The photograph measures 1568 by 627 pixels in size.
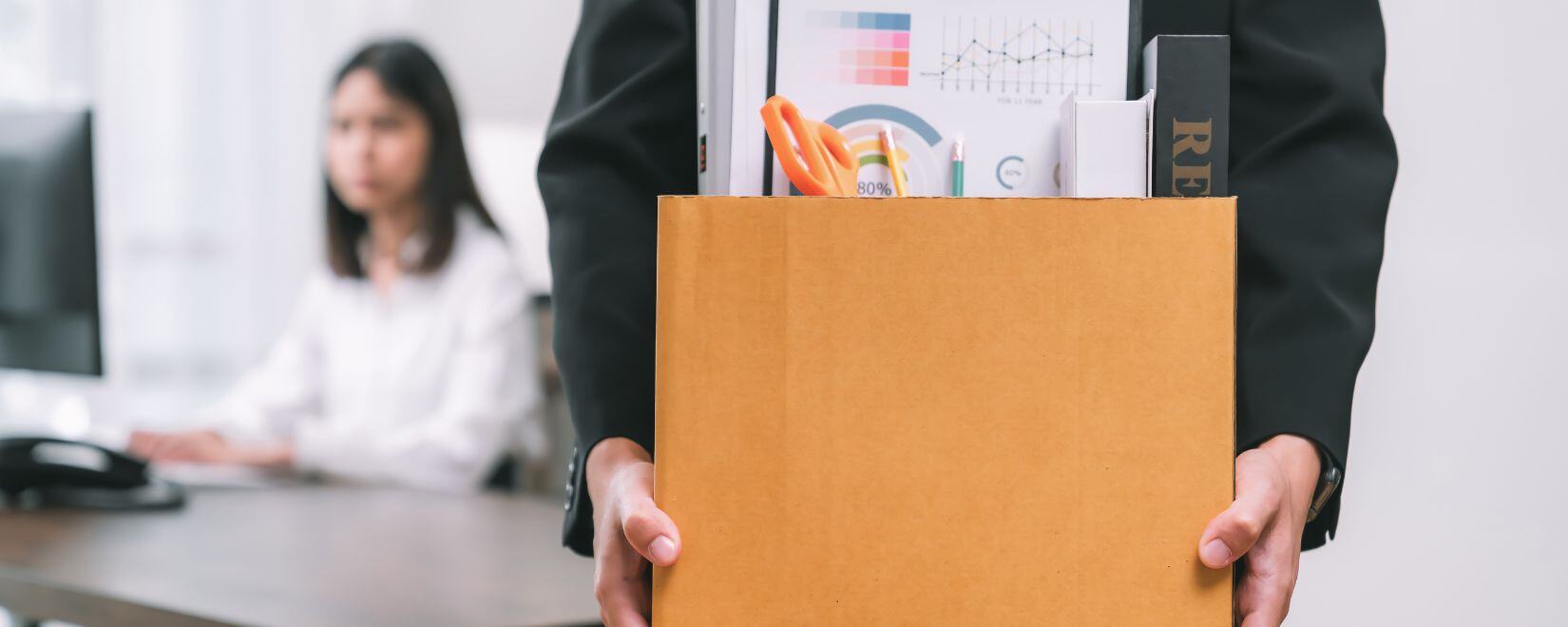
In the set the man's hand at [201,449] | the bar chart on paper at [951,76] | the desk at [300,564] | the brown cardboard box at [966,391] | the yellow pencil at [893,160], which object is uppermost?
the bar chart on paper at [951,76]

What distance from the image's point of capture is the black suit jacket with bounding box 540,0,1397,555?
0.56m

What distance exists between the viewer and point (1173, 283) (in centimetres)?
42

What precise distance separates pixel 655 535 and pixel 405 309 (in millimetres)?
1976

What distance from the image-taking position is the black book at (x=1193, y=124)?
1.53 ft

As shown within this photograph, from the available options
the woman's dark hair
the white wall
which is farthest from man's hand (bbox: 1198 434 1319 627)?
the woman's dark hair

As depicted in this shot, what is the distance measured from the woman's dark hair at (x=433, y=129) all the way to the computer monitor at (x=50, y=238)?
28.3 inches

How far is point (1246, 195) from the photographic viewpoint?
594 mm

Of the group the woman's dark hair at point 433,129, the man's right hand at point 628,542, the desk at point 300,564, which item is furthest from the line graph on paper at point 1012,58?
the woman's dark hair at point 433,129

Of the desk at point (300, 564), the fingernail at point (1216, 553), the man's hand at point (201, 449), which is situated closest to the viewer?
the fingernail at point (1216, 553)

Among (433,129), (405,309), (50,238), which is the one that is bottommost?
(405,309)

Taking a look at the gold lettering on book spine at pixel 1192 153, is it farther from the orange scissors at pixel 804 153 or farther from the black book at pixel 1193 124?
→ the orange scissors at pixel 804 153

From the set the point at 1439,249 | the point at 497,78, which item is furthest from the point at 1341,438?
the point at 497,78

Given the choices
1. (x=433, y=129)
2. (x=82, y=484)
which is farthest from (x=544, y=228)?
(x=82, y=484)

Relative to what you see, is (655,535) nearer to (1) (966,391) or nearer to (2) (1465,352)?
(1) (966,391)
